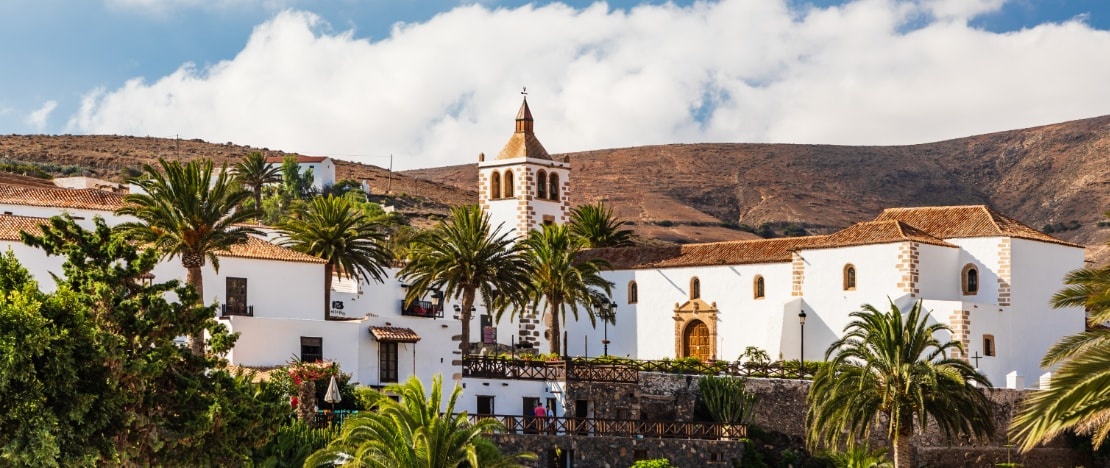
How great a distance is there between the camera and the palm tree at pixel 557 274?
50.3m

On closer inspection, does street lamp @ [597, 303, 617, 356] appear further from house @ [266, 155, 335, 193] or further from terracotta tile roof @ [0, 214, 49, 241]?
house @ [266, 155, 335, 193]

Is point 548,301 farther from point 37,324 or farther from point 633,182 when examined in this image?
point 633,182

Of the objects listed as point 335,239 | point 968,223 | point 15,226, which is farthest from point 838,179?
point 15,226

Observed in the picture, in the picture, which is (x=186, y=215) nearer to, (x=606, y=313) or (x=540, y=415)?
(x=540, y=415)

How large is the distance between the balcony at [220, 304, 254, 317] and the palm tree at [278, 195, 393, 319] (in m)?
3.22

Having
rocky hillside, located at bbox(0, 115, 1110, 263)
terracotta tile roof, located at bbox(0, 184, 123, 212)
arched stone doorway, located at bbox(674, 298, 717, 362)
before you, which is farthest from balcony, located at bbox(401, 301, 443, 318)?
rocky hillside, located at bbox(0, 115, 1110, 263)

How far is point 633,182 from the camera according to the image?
466 feet

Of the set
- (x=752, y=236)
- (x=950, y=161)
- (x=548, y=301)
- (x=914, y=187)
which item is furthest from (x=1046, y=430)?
(x=950, y=161)

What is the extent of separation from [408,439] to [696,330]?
2415 centimetres

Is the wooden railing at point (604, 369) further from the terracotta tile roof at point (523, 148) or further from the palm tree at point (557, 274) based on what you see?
the terracotta tile roof at point (523, 148)

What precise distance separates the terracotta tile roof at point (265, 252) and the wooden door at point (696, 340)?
564 inches

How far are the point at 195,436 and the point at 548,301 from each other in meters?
27.9

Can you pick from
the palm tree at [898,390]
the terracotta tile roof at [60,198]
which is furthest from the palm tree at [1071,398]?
the terracotta tile roof at [60,198]

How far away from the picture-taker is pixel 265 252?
4422cm
